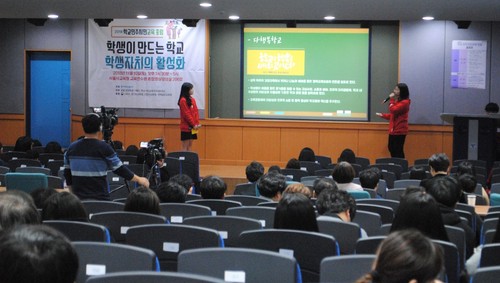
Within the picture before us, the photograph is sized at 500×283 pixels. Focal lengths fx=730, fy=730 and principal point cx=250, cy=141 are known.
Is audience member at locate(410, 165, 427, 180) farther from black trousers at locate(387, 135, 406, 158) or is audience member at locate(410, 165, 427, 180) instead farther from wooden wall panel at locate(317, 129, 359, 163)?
wooden wall panel at locate(317, 129, 359, 163)

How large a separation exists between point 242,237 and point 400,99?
9.78 m

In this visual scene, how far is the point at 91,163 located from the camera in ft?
21.1

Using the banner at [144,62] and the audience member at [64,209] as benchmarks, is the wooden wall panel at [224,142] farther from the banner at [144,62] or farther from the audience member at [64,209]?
the audience member at [64,209]

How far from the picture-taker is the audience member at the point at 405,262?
2199mm

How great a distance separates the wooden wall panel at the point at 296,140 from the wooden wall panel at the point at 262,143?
0.10m

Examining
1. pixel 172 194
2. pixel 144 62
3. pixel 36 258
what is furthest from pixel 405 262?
pixel 144 62

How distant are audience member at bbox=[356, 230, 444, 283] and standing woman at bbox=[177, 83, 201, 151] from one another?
35.5 ft

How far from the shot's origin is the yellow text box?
46.9ft

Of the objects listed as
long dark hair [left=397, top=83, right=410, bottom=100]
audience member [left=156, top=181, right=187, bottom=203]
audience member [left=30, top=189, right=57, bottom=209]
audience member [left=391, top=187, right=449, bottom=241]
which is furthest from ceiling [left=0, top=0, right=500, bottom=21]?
audience member [left=391, top=187, right=449, bottom=241]

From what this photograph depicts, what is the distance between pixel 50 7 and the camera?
1222cm

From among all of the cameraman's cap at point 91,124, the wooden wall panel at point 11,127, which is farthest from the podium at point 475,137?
the wooden wall panel at point 11,127

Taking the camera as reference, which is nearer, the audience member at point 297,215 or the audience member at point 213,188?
the audience member at point 297,215

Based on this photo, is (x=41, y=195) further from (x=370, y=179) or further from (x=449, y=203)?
(x=370, y=179)

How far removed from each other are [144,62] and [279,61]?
2.70 m
